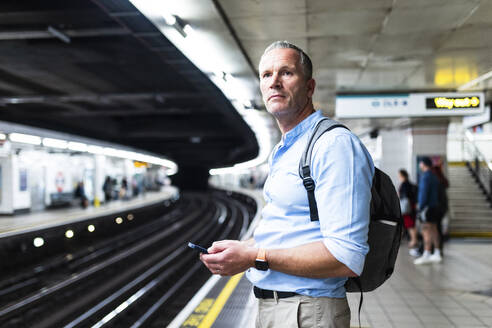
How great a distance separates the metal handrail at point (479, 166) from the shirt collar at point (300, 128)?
12.3 metres

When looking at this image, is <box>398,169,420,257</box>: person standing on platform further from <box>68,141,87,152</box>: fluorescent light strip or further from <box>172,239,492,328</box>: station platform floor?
<box>68,141,87,152</box>: fluorescent light strip

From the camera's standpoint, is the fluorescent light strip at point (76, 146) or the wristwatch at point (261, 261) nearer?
the wristwatch at point (261, 261)

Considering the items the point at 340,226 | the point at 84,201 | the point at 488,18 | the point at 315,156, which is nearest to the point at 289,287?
the point at 340,226

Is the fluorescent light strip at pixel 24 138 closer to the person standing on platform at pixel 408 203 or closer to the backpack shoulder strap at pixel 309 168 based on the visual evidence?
the person standing on platform at pixel 408 203

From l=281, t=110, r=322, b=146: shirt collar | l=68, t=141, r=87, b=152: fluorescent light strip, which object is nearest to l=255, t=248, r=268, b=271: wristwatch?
l=281, t=110, r=322, b=146: shirt collar

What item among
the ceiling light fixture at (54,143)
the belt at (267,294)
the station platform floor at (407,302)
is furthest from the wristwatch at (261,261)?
the ceiling light fixture at (54,143)

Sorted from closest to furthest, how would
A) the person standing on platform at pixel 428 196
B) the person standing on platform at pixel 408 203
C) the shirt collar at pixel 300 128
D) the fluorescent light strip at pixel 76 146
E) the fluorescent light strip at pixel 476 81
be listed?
the shirt collar at pixel 300 128
the fluorescent light strip at pixel 476 81
the person standing on platform at pixel 428 196
the person standing on platform at pixel 408 203
the fluorescent light strip at pixel 76 146

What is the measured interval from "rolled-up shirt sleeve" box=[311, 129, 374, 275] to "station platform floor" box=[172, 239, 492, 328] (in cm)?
343

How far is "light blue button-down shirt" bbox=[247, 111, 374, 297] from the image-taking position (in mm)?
1141

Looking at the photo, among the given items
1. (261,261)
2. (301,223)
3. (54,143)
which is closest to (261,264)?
(261,261)

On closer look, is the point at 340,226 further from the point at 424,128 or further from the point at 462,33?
the point at 424,128

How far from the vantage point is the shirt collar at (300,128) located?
1.41 m

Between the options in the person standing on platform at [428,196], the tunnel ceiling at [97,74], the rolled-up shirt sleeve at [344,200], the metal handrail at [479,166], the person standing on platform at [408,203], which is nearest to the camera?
the rolled-up shirt sleeve at [344,200]

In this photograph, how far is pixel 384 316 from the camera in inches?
190
